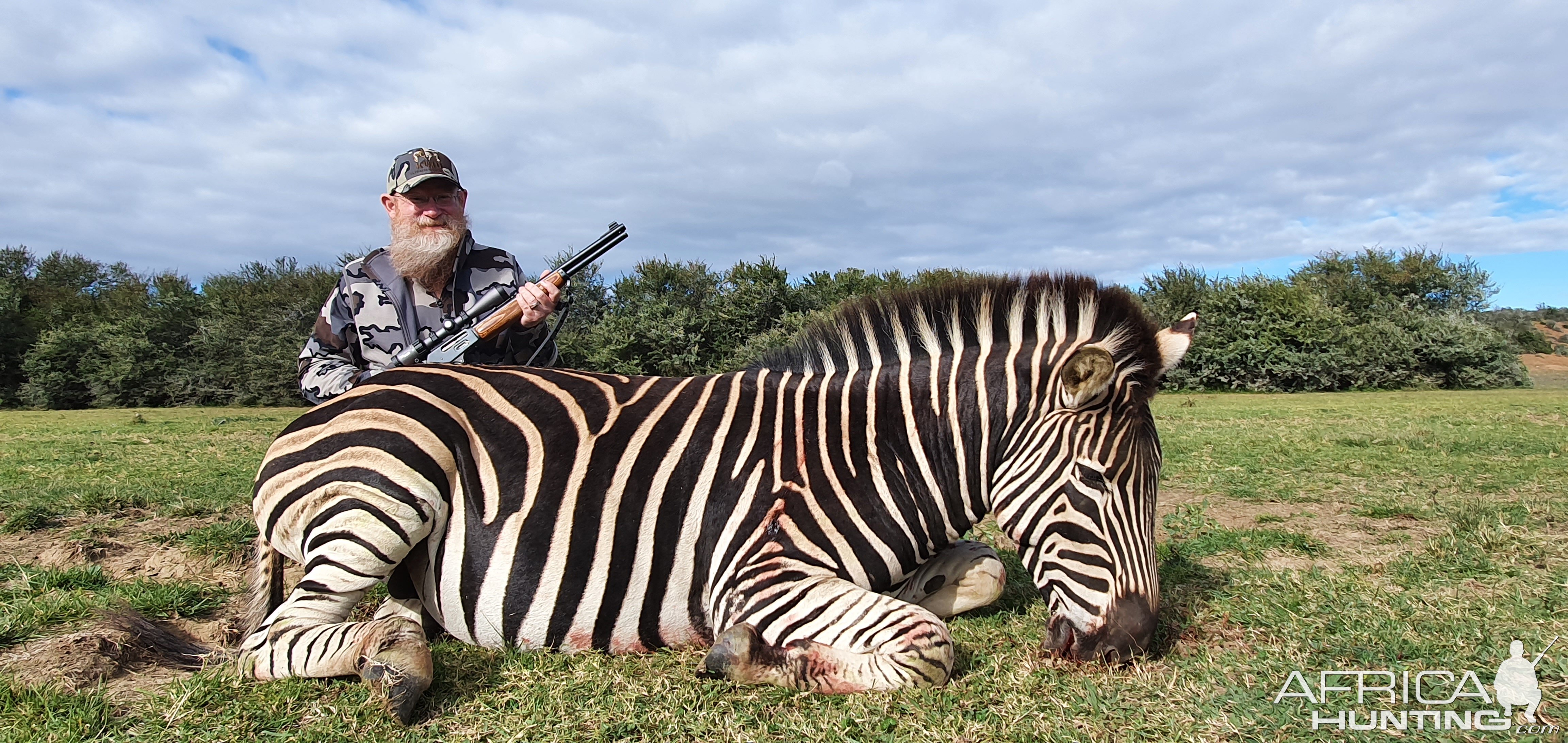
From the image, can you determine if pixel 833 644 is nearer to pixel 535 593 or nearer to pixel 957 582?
pixel 957 582

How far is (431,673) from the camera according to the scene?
2.90 metres

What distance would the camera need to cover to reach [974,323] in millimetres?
3588

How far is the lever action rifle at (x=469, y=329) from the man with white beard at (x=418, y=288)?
0.07m

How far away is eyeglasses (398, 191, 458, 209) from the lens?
16.6 feet

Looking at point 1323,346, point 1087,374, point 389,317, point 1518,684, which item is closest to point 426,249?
point 389,317

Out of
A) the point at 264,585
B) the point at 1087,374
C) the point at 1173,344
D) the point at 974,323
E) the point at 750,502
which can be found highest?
the point at 974,323

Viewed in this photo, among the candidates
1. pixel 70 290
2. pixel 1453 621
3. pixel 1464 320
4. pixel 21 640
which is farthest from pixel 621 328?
pixel 1464 320

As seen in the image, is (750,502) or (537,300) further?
(537,300)

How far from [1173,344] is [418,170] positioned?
4299 millimetres

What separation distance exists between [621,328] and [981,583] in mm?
18609

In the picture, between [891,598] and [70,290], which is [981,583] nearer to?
[891,598]

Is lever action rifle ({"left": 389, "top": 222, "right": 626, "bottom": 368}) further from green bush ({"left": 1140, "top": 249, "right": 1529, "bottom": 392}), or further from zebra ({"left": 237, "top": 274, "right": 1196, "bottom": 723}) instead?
green bush ({"left": 1140, "top": 249, "right": 1529, "bottom": 392})

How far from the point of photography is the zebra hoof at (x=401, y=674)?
2762 millimetres

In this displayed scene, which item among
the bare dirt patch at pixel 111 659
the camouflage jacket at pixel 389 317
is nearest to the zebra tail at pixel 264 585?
the bare dirt patch at pixel 111 659
